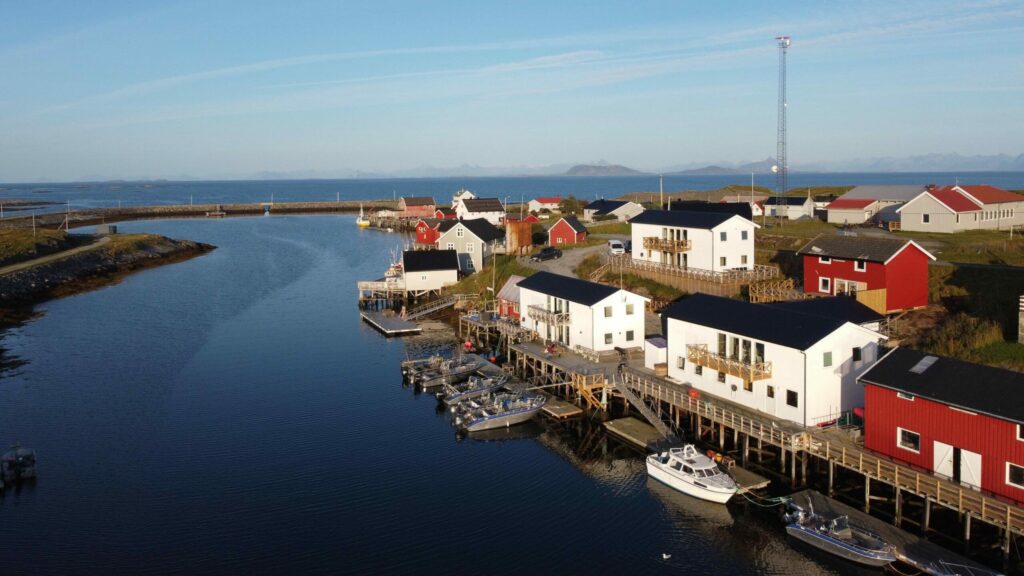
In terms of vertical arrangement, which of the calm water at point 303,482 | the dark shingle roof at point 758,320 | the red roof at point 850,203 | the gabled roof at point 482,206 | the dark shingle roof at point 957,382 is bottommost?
the calm water at point 303,482

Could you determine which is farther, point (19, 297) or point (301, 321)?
point (19, 297)

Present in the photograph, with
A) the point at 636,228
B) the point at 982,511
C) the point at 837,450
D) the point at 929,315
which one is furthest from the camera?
the point at 636,228

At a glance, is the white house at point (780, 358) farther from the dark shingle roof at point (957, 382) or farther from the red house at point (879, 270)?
the red house at point (879, 270)

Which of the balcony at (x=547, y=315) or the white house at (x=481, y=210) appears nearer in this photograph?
the balcony at (x=547, y=315)

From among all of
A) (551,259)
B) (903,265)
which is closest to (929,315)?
(903,265)

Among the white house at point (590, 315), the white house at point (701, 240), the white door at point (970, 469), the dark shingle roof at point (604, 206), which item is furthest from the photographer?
the dark shingle roof at point (604, 206)

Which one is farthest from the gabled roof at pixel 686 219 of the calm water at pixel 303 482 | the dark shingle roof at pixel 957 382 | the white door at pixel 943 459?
the white door at pixel 943 459

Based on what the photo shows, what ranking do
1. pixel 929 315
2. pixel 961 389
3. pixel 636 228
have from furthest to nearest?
pixel 636 228 → pixel 929 315 → pixel 961 389

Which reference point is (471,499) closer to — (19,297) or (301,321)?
(301,321)
